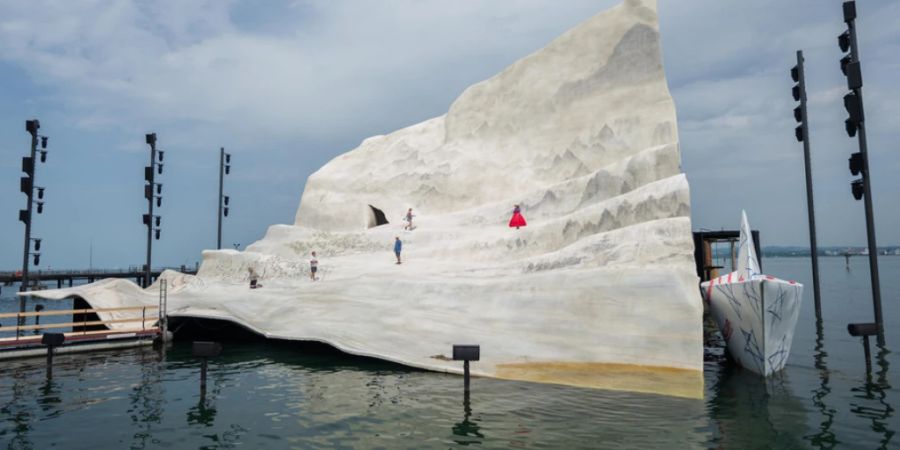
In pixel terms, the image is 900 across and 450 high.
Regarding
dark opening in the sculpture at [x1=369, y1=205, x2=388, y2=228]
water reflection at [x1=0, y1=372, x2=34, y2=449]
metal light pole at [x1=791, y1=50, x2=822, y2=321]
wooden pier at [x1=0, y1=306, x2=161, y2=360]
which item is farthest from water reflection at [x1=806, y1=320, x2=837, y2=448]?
dark opening in the sculpture at [x1=369, y1=205, x2=388, y2=228]

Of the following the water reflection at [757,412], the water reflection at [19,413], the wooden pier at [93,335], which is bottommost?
the water reflection at [757,412]

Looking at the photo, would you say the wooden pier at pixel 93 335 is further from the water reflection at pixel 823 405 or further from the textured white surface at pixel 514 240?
the water reflection at pixel 823 405

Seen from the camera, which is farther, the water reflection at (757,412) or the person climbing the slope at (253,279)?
the person climbing the slope at (253,279)

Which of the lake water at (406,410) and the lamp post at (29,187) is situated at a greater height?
the lamp post at (29,187)

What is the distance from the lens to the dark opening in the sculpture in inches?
1432

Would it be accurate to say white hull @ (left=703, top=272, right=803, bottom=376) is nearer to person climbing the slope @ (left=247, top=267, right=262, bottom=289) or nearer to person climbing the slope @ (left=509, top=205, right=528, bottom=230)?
person climbing the slope @ (left=509, top=205, right=528, bottom=230)

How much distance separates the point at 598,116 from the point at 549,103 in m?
3.73

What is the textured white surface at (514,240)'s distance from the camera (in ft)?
56.5

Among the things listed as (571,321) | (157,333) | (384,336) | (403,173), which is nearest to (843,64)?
(571,321)

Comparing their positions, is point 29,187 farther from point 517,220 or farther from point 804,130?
point 804,130

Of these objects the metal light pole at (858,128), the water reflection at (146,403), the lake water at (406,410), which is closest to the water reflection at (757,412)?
the lake water at (406,410)

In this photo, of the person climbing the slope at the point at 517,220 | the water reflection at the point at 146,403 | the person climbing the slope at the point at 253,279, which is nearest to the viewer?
the water reflection at the point at 146,403

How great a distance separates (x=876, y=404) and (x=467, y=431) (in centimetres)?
1017

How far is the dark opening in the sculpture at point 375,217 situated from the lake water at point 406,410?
1675 cm
